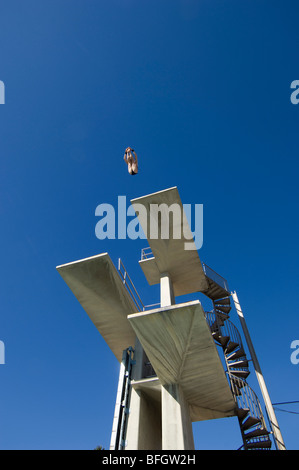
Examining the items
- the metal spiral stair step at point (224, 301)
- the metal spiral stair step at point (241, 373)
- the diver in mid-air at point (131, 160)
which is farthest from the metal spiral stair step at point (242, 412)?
the diver in mid-air at point (131, 160)

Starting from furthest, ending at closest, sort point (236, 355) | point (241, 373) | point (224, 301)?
point (224, 301), point (236, 355), point (241, 373)

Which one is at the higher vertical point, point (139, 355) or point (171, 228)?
point (171, 228)

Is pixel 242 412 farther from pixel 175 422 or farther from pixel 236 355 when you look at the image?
pixel 175 422

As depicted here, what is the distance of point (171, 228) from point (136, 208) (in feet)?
5.18

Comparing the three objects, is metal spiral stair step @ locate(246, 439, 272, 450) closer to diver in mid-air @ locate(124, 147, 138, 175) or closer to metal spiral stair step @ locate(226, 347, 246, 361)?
metal spiral stair step @ locate(226, 347, 246, 361)

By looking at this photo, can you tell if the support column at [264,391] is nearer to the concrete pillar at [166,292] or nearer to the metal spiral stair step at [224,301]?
the metal spiral stair step at [224,301]

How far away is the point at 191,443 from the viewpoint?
27.4 feet

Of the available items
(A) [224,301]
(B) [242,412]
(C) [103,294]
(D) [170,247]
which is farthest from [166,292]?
(B) [242,412]

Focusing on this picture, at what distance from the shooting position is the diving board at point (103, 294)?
1023 cm

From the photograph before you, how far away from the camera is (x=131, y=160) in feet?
35.4

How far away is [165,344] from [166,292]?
377 cm
